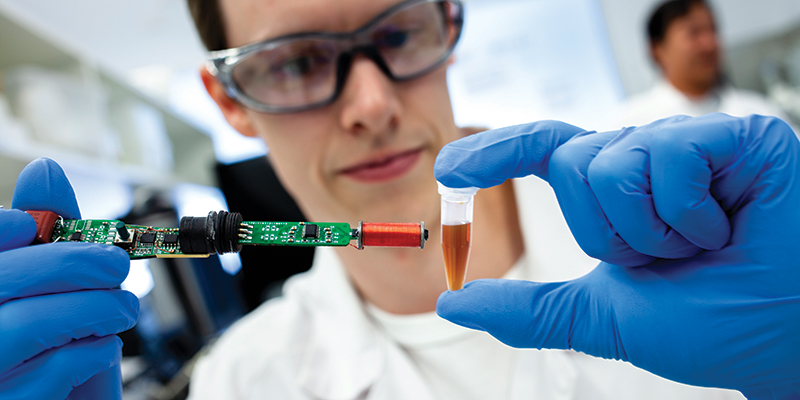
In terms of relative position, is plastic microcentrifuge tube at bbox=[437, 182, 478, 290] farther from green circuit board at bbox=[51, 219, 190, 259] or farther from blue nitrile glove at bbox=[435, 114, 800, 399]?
green circuit board at bbox=[51, 219, 190, 259]

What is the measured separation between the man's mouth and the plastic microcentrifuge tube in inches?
14.6

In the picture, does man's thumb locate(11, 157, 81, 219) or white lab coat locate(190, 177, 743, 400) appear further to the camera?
white lab coat locate(190, 177, 743, 400)

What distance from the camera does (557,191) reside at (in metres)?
0.62

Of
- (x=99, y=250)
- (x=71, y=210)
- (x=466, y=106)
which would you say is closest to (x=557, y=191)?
(x=99, y=250)

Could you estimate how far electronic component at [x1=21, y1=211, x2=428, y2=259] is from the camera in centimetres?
65

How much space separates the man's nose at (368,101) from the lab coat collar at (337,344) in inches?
24.2

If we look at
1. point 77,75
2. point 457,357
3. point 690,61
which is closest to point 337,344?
point 457,357

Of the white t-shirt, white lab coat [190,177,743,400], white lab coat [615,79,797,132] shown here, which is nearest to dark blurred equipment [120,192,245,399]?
white lab coat [190,177,743,400]

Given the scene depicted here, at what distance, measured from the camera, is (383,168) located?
41.1 inches

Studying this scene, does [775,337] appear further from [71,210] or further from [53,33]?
[53,33]

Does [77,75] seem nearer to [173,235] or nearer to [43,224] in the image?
[43,224]

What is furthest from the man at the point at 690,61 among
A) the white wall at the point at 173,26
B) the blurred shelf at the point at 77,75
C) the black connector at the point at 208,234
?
the blurred shelf at the point at 77,75

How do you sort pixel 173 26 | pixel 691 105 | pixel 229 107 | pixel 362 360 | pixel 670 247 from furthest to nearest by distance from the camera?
1. pixel 173 26
2. pixel 691 105
3. pixel 229 107
4. pixel 362 360
5. pixel 670 247

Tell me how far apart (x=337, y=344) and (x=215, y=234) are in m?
0.74
